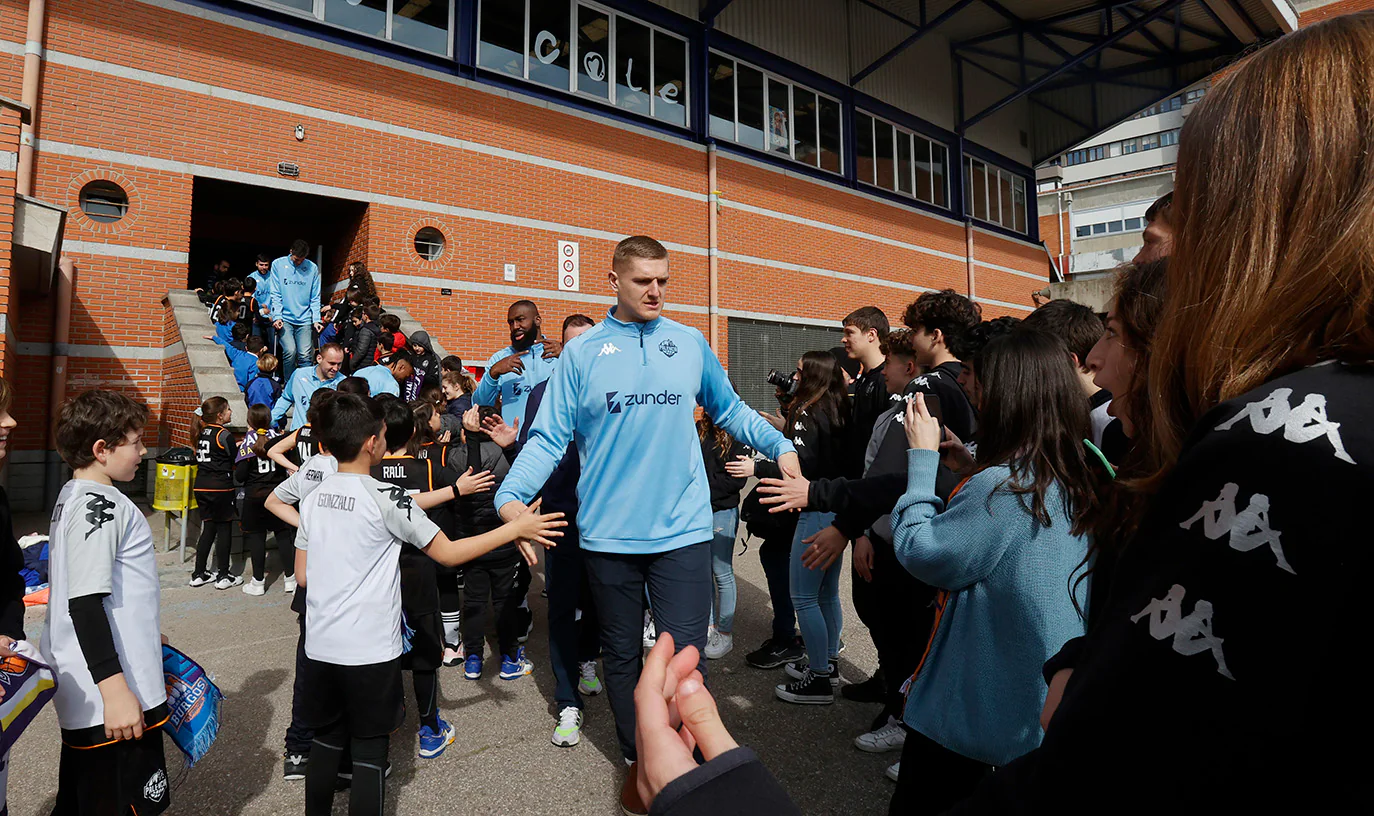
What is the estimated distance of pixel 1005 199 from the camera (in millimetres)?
24500

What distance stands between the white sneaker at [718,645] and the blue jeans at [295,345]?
837 centimetres

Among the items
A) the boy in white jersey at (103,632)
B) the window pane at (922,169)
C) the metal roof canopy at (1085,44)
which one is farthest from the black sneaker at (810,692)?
the window pane at (922,169)

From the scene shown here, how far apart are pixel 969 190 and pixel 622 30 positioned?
519 inches

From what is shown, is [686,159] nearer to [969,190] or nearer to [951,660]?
[969,190]

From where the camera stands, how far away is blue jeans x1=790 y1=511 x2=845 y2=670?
13.8 feet

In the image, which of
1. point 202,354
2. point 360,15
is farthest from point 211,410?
point 360,15

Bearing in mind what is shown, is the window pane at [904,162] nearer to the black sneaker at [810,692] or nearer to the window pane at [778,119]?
the window pane at [778,119]

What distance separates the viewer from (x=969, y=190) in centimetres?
2286

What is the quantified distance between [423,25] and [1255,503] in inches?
589

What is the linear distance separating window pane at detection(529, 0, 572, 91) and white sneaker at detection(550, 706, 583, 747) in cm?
1313

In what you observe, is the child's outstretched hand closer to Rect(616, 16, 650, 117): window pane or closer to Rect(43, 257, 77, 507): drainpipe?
Rect(43, 257, 77, 507): drainpipe

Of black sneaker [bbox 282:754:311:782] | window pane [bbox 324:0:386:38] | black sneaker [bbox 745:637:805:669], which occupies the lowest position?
black sneaker [bbox 282:754:311:782]

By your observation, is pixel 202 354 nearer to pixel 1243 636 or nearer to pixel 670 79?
pixel 1243 636

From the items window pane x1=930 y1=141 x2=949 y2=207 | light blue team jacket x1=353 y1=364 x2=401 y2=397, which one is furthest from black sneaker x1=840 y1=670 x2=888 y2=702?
window pane x1=930 y1=141 x2=949 y2=207
